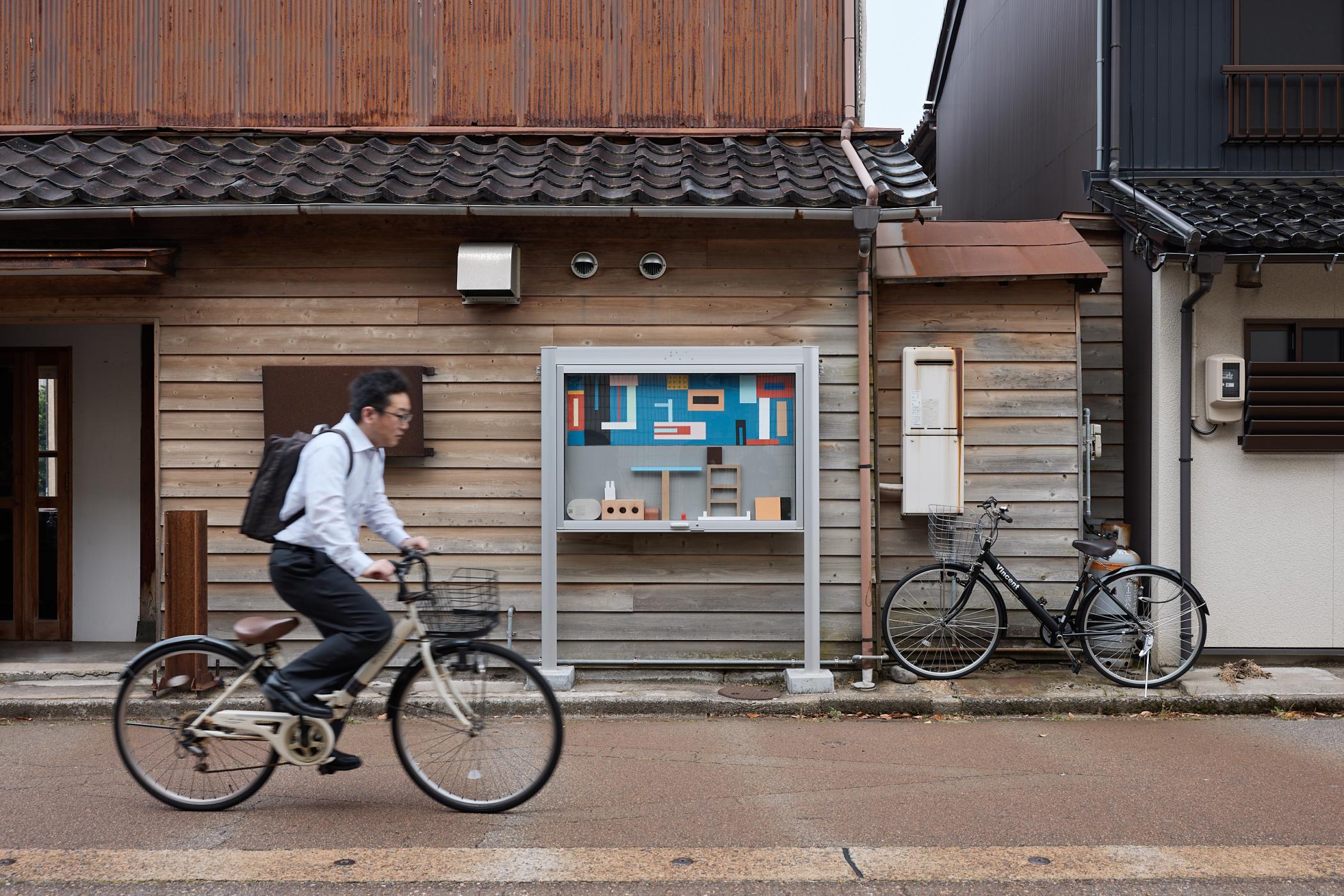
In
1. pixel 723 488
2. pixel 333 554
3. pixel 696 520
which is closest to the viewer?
pixel 333 554

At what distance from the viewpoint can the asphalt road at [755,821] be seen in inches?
156

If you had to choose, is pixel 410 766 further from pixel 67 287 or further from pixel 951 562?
pixel 67 287

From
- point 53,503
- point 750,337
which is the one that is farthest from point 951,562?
point 53,503

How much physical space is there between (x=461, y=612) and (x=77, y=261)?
4.13 m

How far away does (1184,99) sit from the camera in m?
8.78

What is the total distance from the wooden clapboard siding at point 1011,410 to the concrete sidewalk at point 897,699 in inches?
35.5

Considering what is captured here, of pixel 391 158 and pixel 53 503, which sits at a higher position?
pixel 391 158

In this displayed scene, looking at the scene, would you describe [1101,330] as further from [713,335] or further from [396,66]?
[396,66]

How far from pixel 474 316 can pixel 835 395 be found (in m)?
2.51

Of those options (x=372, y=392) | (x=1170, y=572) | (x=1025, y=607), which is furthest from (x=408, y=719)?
(x=1170, y=572)

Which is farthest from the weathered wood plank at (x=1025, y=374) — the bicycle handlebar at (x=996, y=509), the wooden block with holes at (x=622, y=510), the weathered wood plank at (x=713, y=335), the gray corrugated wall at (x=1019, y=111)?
the gray corrugated wall at (x=1019, y=111)

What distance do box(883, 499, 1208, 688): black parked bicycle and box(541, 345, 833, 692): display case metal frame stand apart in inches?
25.9

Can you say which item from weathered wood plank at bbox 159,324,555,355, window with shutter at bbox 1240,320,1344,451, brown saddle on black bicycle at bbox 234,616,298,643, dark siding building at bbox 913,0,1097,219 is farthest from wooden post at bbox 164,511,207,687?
dark siding building at bbox 913,0,1097,219

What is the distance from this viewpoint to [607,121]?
8.05 m
